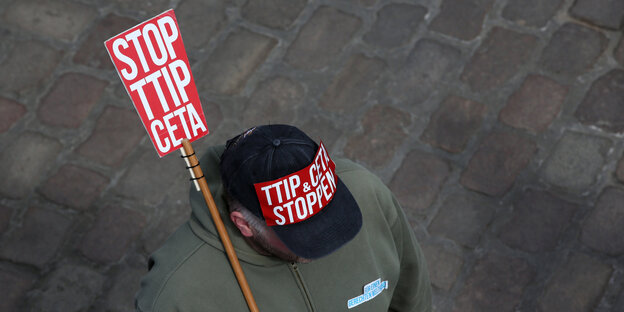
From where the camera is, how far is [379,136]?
414cm

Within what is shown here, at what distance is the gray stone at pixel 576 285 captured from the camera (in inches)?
136

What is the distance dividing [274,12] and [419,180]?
1.59 meters

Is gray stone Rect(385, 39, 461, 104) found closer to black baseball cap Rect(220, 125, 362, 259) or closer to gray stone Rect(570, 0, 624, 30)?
gray stone Rect(570, 0, 624, 30)

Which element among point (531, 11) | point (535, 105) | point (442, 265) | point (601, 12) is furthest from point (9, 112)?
point (601, 12)

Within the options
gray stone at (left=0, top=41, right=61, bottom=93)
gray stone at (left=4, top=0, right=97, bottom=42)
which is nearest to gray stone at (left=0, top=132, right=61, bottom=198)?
gray stone at (left=0, top=41, right=61, bottom=93)

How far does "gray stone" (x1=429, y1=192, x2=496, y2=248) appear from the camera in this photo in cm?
374

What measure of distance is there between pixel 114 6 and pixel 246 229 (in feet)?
10.7

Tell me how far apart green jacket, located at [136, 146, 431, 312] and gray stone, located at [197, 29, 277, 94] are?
2.16 meters

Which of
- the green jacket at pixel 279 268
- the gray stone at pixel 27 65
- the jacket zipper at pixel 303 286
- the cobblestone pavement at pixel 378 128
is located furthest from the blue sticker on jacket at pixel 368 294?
the gray stone at pixel 27 65

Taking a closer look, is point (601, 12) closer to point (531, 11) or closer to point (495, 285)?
point (531, 11)

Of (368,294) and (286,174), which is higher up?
(286,174)

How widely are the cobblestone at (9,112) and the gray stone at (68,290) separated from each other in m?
1.11

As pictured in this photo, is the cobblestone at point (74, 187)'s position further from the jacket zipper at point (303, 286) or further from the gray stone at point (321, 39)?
the jacket zipper at point (303, 286)

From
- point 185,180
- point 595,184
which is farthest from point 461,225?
point 185,180
